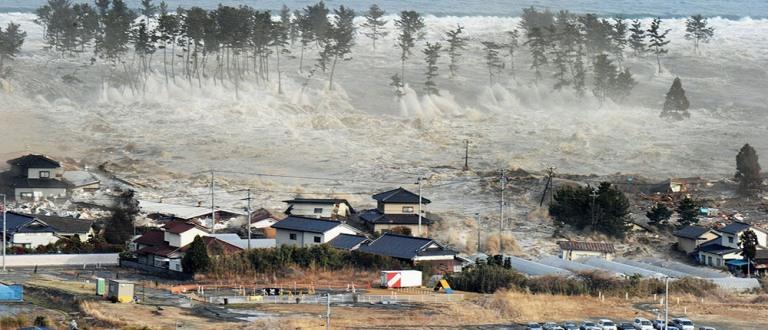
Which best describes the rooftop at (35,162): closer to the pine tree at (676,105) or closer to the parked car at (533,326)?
the parked car at (533,326)

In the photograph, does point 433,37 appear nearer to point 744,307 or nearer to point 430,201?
point 430,201

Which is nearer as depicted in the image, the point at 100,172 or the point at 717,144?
the point at 100,172

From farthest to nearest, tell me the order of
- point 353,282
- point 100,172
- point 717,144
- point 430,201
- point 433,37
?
point 433,37 → point 717,144 → point 100,172 → point 430,201 → point 353,282

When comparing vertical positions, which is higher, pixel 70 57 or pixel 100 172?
pixel 70 57

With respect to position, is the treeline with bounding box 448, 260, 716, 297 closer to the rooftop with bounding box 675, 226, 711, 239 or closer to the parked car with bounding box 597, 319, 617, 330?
the parked car with bounding box 597, 319, 617, 330

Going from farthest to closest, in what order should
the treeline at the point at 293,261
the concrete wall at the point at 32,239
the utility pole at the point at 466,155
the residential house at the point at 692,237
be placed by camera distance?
the utility pole at the point at 466,155 → the residential house at the point at 692,237 → the concrete wall at the point at 32,239 → the treeline at the point at 293,261

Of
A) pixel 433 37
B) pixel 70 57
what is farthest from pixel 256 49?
pixel 433 37

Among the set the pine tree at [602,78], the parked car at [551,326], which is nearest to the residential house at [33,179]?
the parked car at [551,326]
